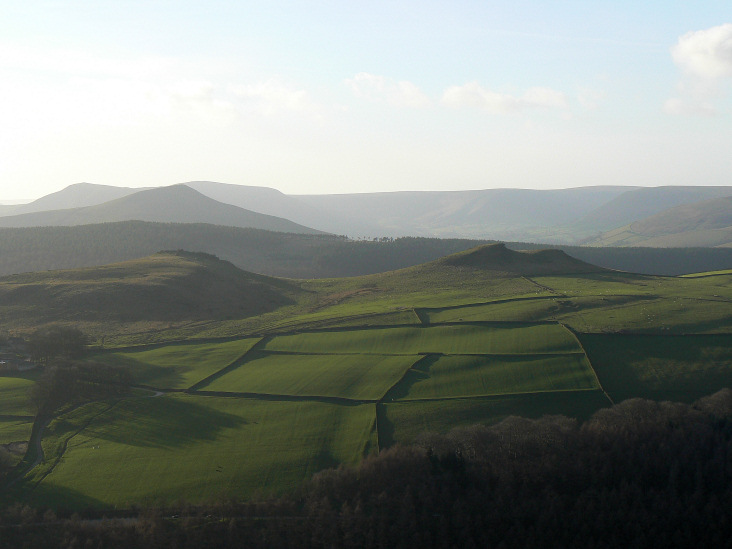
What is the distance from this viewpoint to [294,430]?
44.2m

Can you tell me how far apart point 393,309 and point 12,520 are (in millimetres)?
48338

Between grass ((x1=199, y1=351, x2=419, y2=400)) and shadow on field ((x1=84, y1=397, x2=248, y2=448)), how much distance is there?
462 cm

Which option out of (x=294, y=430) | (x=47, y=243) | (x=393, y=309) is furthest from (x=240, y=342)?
(x=47, y=243)

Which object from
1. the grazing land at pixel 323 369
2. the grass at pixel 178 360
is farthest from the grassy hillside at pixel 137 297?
the grass at pixel 178 360

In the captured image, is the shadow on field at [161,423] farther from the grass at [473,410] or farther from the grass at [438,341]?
the grass at [438,341]

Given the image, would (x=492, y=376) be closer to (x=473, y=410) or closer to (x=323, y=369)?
(x=473, y=410)

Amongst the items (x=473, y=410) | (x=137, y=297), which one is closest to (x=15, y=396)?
(x=473, y=410)

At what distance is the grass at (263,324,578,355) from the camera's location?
59.3 metres

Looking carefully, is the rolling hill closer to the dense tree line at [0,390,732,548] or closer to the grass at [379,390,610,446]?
the grass at [379,390,610,446]

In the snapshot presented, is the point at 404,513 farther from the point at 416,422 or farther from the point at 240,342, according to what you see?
the point at 240,342

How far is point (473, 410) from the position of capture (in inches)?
1842

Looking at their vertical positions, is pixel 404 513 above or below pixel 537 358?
below

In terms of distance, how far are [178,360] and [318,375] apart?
49.6 ft

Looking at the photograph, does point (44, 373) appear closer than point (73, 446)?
No
